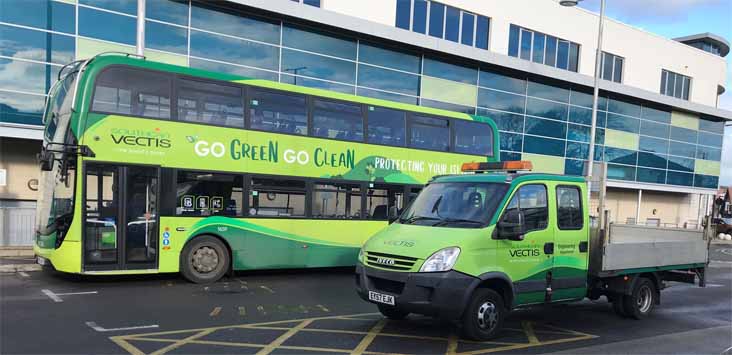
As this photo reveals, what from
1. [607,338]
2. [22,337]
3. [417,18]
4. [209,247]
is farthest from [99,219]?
[417,18]

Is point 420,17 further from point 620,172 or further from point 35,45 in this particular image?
point 620,172

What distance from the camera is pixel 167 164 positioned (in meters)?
10.9

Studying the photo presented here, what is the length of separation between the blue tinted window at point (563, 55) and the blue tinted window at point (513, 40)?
3.63 meters

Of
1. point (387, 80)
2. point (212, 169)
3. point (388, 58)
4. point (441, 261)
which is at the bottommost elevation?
point (441, 261)

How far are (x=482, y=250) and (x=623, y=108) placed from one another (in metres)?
32.7

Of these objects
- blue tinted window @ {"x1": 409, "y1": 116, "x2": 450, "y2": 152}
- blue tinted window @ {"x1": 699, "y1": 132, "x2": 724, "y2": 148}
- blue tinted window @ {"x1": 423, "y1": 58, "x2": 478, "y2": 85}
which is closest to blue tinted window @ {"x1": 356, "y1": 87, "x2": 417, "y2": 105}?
blue tinted window @ {"x1": 423, "y1": 58, "x2": 478, "y2": 85}

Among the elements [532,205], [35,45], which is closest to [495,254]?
[532,205]

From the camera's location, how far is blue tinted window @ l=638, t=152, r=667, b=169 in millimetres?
36812

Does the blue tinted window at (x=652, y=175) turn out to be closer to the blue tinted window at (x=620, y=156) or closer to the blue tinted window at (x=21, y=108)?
the blue tinted window at (x=620, y=156)

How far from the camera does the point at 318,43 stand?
23078 millimetres

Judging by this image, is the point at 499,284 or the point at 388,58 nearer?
the point at 499,284

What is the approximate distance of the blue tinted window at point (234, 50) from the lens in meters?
20.3

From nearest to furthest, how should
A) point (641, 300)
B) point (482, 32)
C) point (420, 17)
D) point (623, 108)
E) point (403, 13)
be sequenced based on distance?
point (641, 300)
point (403, 13)
point (420, 17)
point (482, 32)
point (623, 108)

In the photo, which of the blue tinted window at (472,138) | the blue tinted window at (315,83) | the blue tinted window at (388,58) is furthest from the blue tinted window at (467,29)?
the blue tinted window at (472,138)
